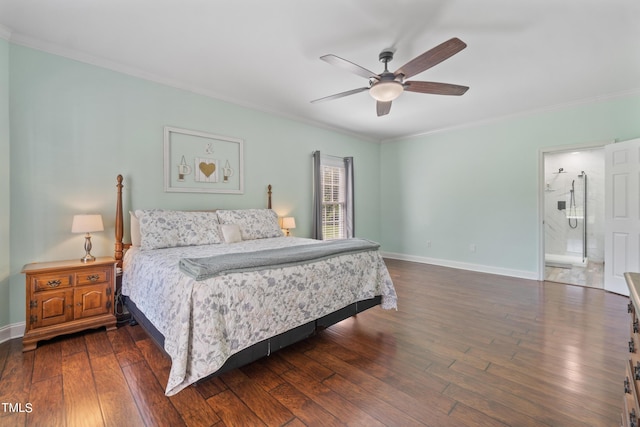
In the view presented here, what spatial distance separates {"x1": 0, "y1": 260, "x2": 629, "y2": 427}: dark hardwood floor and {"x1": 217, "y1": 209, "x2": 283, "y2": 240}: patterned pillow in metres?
1.46

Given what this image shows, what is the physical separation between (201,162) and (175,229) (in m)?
1.08

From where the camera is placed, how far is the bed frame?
1.82 metres

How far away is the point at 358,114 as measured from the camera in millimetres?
4621

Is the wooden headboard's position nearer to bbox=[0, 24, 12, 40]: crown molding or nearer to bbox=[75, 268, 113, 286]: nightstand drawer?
bbox=[75, 268, 113, 286]: nightstand drawer

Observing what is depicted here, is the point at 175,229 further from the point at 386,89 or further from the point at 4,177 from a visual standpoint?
the point at 386,89

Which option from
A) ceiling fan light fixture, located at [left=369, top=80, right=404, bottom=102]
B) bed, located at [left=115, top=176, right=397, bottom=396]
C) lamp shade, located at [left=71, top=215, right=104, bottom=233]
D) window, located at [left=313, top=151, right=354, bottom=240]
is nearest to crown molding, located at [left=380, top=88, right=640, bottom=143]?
window, located at [left=313, top=151, right=354, bottom=240]

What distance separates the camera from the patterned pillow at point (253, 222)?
3508mm

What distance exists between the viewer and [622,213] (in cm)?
367

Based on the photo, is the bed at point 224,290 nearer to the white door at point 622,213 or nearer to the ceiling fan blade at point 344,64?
the ceiling fan blade at point 344,64

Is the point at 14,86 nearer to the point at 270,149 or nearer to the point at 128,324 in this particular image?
the point at 128,324

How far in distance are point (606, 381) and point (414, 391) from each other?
51.4 inches

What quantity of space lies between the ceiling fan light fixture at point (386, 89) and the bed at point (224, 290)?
56.6 inches

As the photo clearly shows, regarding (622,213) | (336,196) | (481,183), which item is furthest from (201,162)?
(622,213)

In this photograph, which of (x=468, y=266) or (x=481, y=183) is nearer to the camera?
(x=481, y=183)
